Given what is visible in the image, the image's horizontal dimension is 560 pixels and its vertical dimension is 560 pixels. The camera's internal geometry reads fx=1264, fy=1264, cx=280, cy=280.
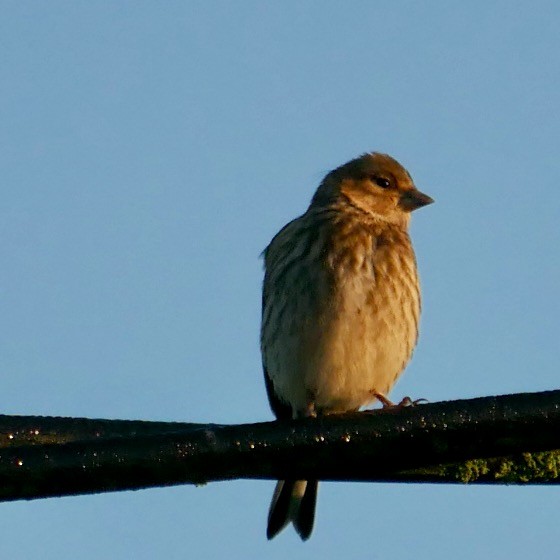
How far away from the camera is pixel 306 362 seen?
22.1ft

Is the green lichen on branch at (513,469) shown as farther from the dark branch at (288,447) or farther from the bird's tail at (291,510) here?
the bird's tail at (291,510)

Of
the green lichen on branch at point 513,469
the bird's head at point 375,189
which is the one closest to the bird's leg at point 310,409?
the bird's head at point 375,189

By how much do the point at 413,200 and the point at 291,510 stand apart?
2780 millimetres

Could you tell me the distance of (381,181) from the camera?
834 centimetres

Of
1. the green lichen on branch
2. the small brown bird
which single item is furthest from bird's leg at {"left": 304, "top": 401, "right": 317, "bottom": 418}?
the green lichen on branch

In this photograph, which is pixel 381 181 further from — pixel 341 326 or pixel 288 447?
pixel 288 447

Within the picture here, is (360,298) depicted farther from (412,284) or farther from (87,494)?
(87,494)

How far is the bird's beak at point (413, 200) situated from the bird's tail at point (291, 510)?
254cm

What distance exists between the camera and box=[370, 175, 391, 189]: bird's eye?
8284 millimetres

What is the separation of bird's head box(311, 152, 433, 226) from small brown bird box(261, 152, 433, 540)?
0.46 metres

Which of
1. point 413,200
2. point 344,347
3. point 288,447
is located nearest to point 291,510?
point 344,347

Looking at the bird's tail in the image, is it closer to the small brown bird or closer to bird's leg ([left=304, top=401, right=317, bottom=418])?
the small brown bird

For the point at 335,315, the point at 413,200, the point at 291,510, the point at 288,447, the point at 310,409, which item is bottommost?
the point at 288,447

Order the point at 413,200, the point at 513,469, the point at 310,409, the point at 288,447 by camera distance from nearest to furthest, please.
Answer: the point at 288,447 < the point at 513,469 < the point at 310,409 < the point at 413,200
